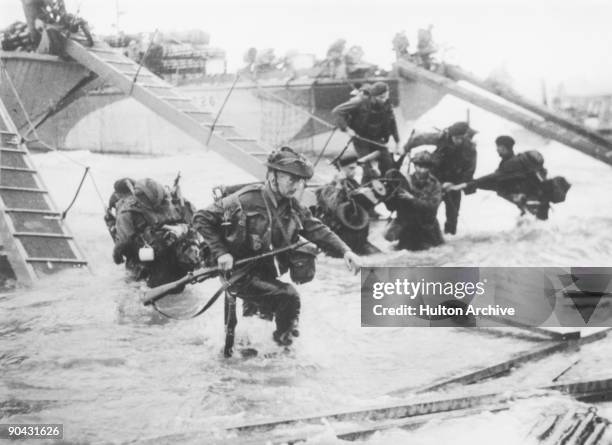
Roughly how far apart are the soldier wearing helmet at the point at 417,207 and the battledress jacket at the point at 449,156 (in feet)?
1.15

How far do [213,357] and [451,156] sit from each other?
444cm

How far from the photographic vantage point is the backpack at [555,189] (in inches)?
285

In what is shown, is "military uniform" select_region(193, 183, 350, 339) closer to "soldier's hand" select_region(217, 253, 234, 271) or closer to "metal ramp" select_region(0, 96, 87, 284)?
"soldier's hand" select_region(217, 253, 234, 271)

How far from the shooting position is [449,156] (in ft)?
24.6

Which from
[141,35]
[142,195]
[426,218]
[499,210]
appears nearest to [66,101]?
[141,35]

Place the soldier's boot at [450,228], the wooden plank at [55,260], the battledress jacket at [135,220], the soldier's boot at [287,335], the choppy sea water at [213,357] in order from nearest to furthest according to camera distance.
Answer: the choppy sea water at [213,357] < the soldier's boot at [287,335] < the battledress jacket at [135,220] < the wooden plank at [55,260] < the soldier's boot at [450,228]

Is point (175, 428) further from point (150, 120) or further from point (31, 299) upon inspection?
point (150, 120)

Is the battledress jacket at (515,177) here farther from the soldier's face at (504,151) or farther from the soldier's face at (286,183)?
the soldier's face at (286,183)

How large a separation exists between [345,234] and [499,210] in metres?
2.78

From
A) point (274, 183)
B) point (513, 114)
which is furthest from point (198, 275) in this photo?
point (513, 114)

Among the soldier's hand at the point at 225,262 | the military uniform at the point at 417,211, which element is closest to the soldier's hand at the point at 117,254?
the soldier's hand at the point at 225,262

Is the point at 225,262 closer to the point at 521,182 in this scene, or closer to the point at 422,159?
the point at 422,159

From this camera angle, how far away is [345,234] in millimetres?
6859

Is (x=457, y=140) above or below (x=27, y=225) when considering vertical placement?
above
